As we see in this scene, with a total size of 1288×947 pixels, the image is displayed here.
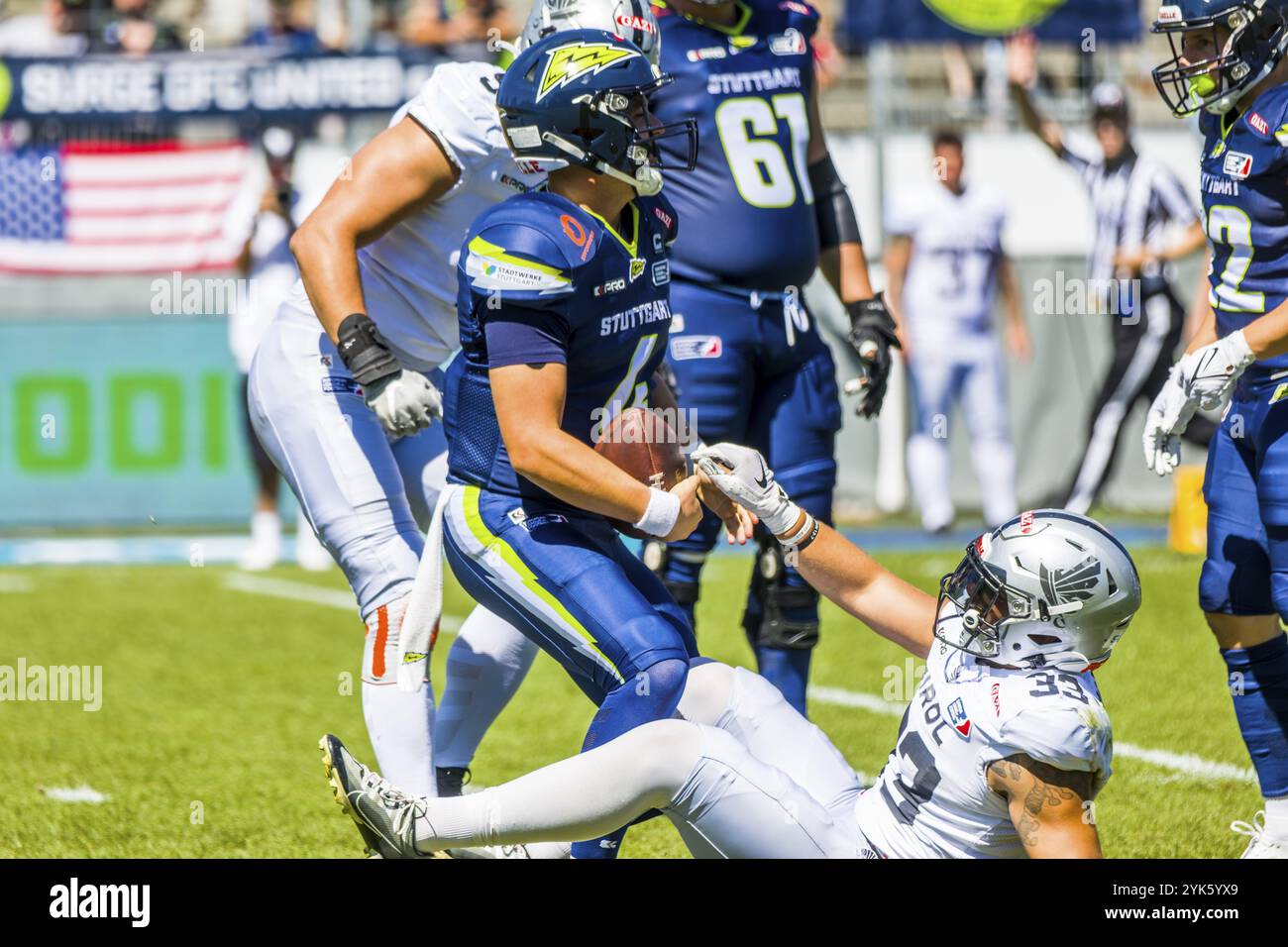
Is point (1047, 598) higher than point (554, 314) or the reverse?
the reverse

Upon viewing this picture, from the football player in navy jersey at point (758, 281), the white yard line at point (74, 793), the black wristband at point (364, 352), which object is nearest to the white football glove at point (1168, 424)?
the football player in navy jersey at point (758, 281)

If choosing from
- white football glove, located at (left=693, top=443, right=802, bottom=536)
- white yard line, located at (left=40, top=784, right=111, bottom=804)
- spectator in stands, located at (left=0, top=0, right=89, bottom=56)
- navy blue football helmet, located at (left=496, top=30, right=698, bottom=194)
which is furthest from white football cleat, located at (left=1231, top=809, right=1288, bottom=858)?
spectator in stands, located at (left=0, top=0, right=89, bottom=56)

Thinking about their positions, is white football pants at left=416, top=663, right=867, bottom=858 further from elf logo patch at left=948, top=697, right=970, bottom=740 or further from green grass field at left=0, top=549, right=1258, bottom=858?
green grass field at left=0, top=549, right=1258, bottom=858

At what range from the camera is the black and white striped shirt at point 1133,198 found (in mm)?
10781

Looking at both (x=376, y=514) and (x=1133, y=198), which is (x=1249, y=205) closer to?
(x=376, y=514)

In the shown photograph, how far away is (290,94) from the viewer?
→ 11664 mm

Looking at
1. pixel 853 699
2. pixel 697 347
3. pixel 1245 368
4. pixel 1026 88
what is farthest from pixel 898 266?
pixel 1245 368

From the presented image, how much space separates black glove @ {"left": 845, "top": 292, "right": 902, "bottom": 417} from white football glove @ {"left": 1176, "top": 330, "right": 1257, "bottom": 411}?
1.08 metres

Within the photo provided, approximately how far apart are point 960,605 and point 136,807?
2.75m

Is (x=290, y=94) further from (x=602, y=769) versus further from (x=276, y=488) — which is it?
(x=602, y=769)

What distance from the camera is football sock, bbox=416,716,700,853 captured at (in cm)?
339

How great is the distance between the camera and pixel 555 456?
3578 mm

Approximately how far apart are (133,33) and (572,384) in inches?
380
